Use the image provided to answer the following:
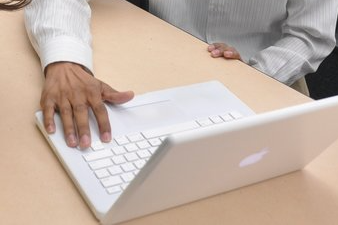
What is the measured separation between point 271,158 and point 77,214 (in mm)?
262

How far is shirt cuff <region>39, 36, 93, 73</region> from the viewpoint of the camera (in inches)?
38.0

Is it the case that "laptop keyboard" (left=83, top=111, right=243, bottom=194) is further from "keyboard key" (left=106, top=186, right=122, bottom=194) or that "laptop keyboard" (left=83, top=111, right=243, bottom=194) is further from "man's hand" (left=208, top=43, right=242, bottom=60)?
"man's hand" (left=208, top=43, right=242, bottom=60)

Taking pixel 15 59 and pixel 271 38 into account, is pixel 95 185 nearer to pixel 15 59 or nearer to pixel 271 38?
pixel 15 59

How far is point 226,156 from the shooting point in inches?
23.5

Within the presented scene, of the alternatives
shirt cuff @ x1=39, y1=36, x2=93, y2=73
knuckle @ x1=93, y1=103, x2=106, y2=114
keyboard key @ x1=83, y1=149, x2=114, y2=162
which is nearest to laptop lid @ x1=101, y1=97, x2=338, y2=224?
keyboard key @ x1=83, y1=149, x2=114, y2=162

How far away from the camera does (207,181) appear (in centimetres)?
66

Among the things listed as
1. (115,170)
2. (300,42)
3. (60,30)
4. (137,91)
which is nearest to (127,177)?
(115,170)

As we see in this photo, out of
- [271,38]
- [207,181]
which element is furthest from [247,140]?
[271,38]

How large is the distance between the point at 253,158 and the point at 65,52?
1.54ft

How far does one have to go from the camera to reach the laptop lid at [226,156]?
54 cm

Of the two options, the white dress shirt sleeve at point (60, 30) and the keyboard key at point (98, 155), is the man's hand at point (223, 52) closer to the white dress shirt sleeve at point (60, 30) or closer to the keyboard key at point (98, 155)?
the white dress shirt sleeve at point (60, 30)

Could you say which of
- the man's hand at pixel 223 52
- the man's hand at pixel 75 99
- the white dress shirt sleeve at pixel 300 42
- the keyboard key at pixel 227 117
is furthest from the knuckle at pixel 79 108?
the white dress shirt sleeve at pixel 300 42

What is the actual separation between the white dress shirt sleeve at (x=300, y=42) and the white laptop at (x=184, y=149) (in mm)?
400

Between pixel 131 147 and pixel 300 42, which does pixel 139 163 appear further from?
pixel 300 42
